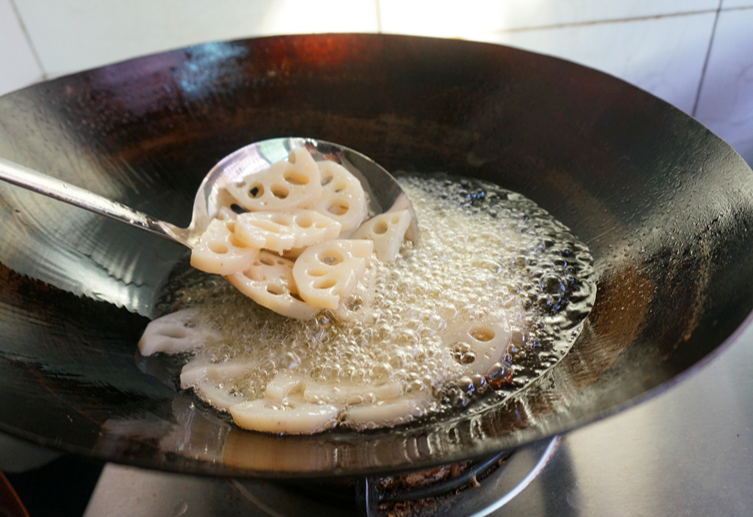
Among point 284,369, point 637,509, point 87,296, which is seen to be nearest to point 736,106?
point 637,509

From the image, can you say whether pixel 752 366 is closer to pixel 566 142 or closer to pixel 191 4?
pixel 566 142

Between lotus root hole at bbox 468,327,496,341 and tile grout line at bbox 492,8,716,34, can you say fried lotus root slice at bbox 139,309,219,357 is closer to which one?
lotus root hole at bbox 468,327,496,341

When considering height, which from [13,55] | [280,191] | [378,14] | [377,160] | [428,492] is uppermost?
[378,14]

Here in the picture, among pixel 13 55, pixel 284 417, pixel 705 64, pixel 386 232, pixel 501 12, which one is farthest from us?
→ pixel 705 64

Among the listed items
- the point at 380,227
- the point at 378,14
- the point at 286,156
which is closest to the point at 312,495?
the point at 380,227

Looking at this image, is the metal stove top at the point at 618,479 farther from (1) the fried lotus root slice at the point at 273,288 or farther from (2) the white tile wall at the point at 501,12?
(2) the white tile wall at the point at 501,12

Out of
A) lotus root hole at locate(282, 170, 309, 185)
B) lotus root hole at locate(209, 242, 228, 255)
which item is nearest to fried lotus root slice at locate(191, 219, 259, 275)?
lotus root hole at locate(209, 242, 228, 255)

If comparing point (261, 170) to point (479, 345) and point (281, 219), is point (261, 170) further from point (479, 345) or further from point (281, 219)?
point (479, 345)
